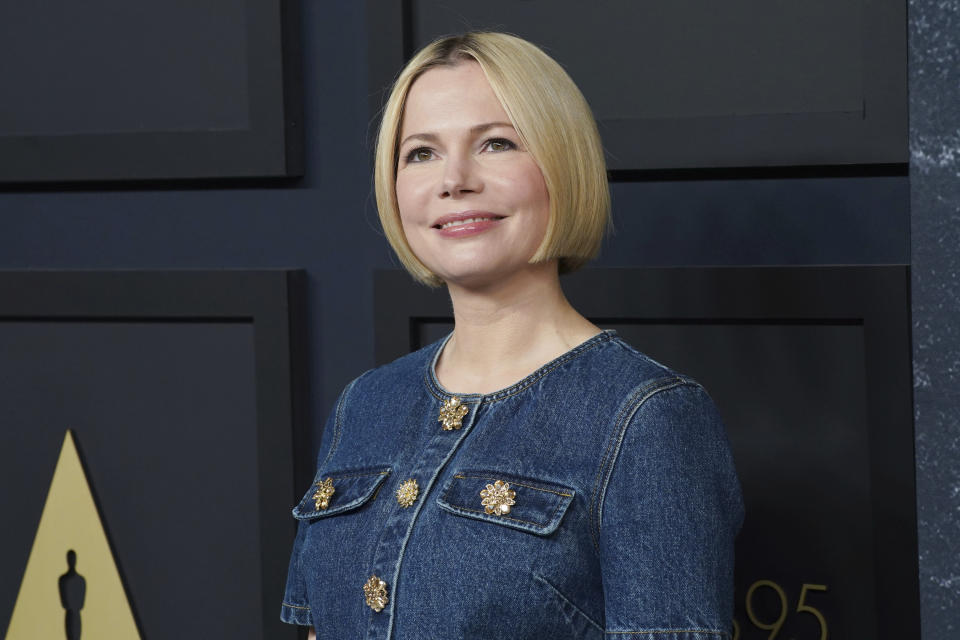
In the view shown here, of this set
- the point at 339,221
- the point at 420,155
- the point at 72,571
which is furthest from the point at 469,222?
A: the point at 72,571

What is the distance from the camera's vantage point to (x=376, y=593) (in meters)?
1.13

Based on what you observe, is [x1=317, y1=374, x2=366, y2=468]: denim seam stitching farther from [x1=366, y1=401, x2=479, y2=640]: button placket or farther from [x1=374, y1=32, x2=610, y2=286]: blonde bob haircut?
[x1=374, y1=32, x2=610, y2=286]: blonde bob haircut

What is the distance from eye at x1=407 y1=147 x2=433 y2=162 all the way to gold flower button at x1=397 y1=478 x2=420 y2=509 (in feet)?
1.05

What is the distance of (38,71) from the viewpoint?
6.64 feet

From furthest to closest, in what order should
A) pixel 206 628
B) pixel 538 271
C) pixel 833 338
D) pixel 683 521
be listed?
pixel 206 628, pixel 833 338, pixel 538 271, pixel 683 521

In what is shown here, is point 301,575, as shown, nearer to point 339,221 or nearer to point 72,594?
point 339,221

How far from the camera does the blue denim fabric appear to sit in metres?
1.01

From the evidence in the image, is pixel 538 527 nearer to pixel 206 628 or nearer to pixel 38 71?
pixel 206 628

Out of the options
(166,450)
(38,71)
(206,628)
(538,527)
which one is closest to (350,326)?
(166,450)

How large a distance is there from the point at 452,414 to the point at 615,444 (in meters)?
0.19

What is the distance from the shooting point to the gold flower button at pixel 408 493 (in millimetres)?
1146

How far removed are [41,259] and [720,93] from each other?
1.18m

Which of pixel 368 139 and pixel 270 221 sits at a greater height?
pixel 368 139

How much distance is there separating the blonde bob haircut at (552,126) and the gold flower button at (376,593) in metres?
0.34
